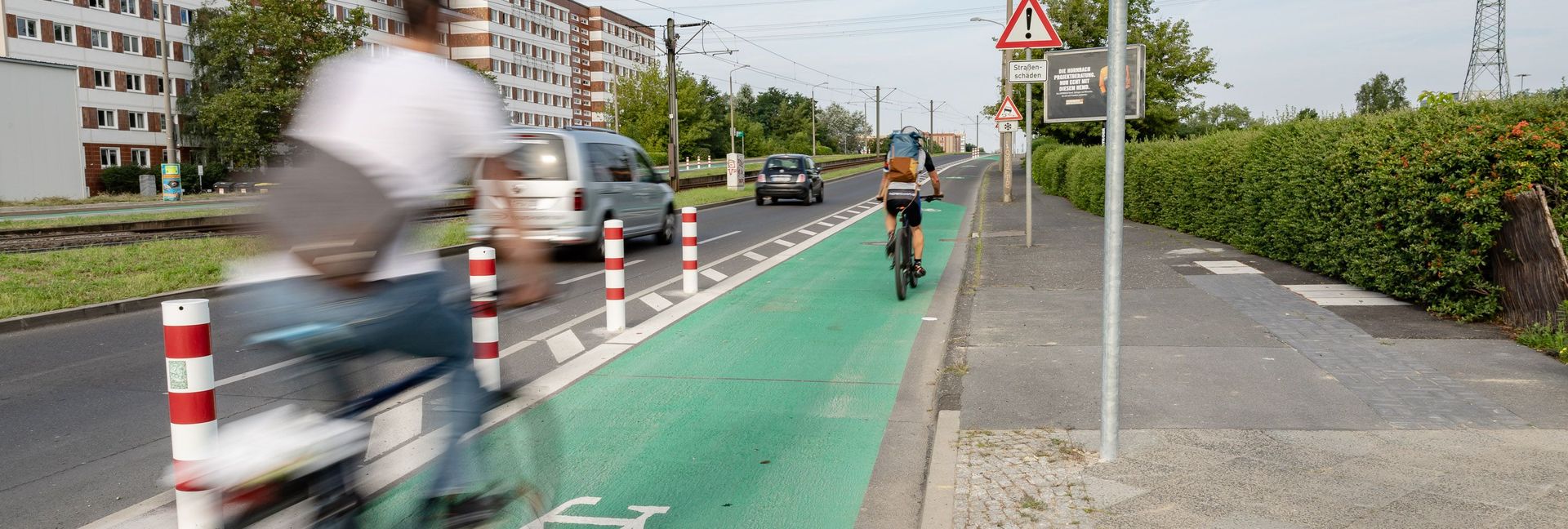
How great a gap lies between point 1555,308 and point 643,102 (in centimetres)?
7698

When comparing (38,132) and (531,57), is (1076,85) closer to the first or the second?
(38,132)

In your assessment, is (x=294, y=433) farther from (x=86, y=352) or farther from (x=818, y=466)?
(x=86, y=352)

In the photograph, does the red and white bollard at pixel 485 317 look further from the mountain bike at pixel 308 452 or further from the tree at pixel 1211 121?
the tree at pixel 1211 121

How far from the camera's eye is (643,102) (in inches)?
3182

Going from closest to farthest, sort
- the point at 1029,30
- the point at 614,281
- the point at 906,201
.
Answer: the point at 614,281 → the point at 906,201 → the point at 1029,30

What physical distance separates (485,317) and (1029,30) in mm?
9589

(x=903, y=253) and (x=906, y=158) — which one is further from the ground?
(x=906, y=158)

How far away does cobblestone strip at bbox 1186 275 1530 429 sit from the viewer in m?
4.81

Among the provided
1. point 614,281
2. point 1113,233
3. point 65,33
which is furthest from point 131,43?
point 1113,233

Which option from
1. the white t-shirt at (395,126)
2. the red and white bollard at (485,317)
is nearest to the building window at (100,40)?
the red and white bollard at (485,317)

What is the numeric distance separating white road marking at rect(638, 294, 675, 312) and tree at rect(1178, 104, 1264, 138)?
7.80m

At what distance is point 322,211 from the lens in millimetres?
2471

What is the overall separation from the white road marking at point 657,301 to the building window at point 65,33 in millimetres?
56097

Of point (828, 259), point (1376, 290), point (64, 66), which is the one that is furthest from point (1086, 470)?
point (64, 66)
